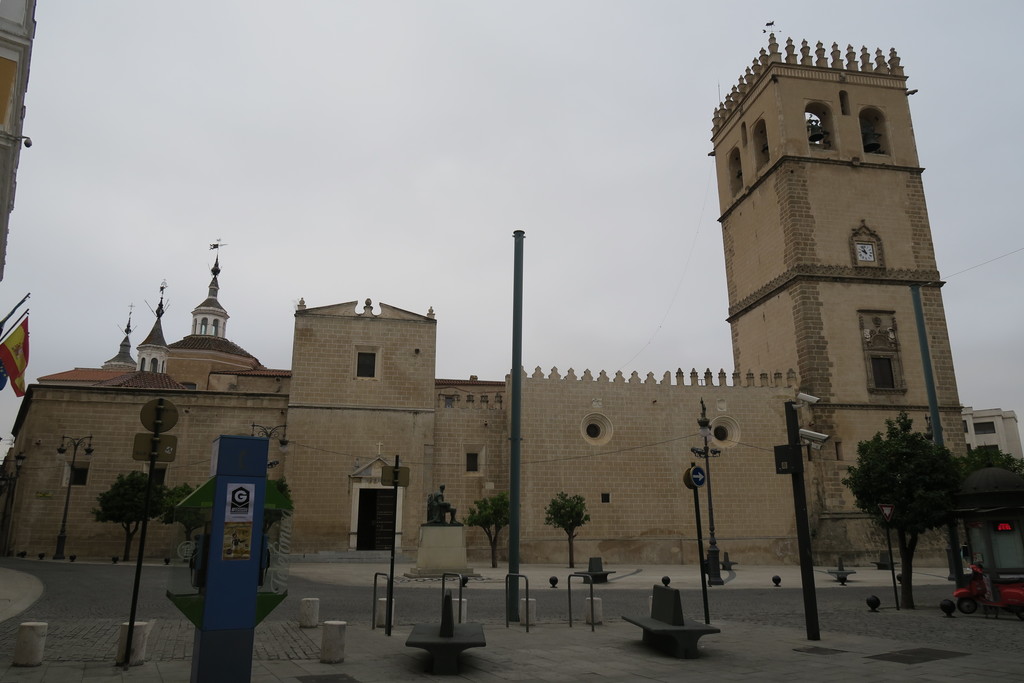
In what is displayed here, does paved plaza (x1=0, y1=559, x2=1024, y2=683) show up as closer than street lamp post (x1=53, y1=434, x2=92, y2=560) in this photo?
Yes

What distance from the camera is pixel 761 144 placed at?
126 feet

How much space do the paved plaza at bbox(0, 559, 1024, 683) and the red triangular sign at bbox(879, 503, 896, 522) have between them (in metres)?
1.93

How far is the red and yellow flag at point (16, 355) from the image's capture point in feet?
58.3

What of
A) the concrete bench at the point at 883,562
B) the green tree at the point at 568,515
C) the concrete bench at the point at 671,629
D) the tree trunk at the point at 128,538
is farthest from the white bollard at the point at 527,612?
the concrete bench at the point at 883,562

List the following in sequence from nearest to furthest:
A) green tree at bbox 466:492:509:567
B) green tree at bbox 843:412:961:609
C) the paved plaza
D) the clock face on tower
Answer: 1. the paved plaza
2. green tree at bbox 843:412:961:609
3. green tree at bbox 466:492:509:567
4. the clock face on tower

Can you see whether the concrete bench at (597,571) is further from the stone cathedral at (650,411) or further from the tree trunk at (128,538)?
the tree trunk at (128,538)

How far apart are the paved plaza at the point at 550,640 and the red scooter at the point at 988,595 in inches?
9.8

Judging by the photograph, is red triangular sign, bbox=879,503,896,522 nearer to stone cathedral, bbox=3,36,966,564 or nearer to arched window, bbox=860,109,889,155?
stone cathedral, bbox=3,36,966,564

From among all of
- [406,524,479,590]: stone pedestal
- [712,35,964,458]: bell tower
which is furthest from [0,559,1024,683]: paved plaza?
[712,35,964,458]: bell tower

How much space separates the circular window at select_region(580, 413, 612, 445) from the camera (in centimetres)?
3122

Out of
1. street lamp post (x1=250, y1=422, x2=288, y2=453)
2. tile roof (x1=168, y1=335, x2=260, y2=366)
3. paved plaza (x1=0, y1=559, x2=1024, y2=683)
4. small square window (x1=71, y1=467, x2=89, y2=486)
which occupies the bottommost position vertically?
paved plaza (x1=0, y1=559, x2=1024, y2=683)

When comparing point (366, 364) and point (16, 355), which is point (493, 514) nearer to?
point (366, 364)

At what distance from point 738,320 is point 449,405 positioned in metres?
17.1

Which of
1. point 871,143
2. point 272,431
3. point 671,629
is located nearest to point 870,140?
point 871,143
